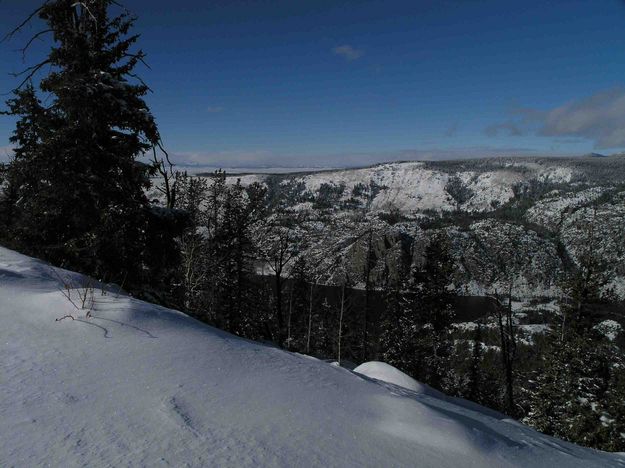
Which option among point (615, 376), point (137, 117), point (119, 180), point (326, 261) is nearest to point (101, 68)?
point (137, 117)

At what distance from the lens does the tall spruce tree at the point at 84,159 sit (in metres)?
9.50

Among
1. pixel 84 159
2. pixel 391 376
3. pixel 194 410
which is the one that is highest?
pixel 84 159

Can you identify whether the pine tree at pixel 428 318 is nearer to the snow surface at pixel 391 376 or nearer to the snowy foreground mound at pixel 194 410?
the snow surface at pixel 391 376

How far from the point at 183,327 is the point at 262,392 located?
4.55 ft

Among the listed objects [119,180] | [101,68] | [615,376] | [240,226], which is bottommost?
[615,376]

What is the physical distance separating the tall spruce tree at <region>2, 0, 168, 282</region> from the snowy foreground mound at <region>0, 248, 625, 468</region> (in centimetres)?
656

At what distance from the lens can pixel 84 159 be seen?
988cm

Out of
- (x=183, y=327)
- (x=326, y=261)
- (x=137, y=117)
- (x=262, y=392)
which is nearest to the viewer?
(x=262, y=392)

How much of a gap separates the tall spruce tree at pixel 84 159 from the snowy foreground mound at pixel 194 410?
21.5 feet

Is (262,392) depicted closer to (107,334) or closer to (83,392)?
(83,392)

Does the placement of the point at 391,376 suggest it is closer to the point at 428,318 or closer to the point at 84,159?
the point at 84,159

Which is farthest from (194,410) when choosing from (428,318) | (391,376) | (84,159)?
(428,318)

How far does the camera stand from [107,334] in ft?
11.0

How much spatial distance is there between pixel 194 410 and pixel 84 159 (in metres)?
9.67
